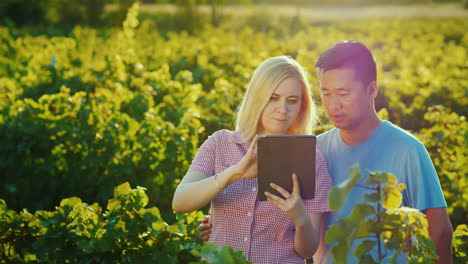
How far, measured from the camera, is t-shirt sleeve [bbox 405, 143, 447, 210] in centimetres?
287

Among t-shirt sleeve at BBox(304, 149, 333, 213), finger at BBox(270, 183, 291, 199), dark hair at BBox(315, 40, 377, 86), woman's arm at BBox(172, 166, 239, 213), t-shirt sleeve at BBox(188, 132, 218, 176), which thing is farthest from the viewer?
dark hair at BBox(315, 40, 377, 86)

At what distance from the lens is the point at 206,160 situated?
2.96 meters

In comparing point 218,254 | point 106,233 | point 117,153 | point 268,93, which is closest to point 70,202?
point 106,233

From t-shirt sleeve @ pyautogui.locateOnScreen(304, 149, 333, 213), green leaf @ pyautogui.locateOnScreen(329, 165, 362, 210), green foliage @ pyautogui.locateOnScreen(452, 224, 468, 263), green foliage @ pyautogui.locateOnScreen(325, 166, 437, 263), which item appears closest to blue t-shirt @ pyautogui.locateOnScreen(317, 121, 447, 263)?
t-shirt sleeve @ pyautogui.locateOnScreen(304, 149, 333, 213)

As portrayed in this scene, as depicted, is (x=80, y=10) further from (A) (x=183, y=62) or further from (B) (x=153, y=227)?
(B) (x=153, y=227)

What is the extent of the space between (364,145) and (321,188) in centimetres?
36

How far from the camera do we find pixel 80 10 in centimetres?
3350

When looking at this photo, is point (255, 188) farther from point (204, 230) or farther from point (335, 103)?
→ point (335, 103)

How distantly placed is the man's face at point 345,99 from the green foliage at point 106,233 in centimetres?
90

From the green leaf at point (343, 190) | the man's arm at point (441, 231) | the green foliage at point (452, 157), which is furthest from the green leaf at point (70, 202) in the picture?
the green foliage at point (452, 157)

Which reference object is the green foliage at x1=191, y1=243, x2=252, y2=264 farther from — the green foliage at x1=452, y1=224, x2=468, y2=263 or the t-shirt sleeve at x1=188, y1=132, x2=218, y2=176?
the green foliage at x1=452, y1=224, x2=468, y2=263

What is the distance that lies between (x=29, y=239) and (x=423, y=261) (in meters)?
2.46

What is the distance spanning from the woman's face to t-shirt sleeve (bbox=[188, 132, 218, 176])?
281mm

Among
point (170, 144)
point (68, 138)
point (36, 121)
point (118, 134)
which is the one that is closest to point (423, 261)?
point (170, 144)
